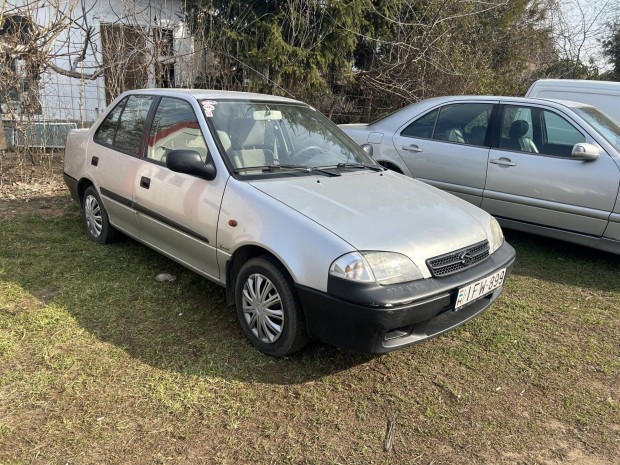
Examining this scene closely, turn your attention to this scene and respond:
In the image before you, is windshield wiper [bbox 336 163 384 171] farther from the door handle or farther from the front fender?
the door handle

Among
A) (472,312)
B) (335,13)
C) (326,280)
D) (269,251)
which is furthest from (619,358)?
(335,13)

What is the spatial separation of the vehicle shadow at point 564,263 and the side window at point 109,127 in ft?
13.2

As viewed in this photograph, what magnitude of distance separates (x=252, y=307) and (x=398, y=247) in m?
1.02

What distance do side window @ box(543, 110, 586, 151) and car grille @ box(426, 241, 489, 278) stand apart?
238 cm

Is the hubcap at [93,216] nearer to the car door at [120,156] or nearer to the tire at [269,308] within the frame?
the car door at [120,156]

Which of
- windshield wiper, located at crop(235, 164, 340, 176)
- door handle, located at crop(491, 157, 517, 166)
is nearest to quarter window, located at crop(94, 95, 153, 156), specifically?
windshield wiper, located at crop(235, 164, 340, 176)

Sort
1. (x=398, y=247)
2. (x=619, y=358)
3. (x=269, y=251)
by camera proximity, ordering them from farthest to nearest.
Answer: (x=619, y=358), (x=269, y=251), (x=398, y=247)

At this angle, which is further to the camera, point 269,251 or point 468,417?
point 269,251

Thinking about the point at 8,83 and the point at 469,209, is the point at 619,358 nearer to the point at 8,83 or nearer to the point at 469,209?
the point at 469,209

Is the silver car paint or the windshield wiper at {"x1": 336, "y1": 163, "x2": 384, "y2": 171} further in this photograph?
the windshield wiper at {"x1": 336, "y1": 163, "x2": 384, "y2": 171}

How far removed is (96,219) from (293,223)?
281 centimetres

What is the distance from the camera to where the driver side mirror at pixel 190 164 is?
3.16 m

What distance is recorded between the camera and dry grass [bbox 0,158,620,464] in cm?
232

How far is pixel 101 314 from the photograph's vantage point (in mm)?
3406
